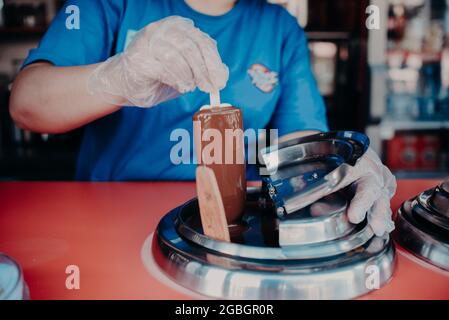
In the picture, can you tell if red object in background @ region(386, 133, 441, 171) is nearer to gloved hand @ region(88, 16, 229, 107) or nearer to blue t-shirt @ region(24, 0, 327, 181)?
blue t-shirt @ region(24, 0, 327, 181)

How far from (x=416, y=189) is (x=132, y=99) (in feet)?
2.76

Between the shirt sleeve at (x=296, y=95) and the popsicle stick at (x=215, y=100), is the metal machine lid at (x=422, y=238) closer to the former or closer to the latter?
the popsicle stick at (x=215, y=100)

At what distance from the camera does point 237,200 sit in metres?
0.86

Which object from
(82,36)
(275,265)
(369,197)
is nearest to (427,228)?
(369,197)

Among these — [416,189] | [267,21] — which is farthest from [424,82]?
[416,189]

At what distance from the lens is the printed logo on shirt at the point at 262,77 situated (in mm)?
1576

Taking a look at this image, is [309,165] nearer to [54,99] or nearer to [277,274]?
[277,274]

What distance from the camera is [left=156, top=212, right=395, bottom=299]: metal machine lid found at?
2.13 ft

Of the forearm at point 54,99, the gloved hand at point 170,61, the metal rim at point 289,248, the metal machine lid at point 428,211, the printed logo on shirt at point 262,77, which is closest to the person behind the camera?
the metal rim at point 289,248

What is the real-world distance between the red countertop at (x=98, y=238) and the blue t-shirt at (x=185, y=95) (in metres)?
0.18

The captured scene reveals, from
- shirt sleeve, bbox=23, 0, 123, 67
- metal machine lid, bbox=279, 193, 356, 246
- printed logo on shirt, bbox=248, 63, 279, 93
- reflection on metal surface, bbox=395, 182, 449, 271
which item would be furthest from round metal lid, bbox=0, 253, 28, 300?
printed logo on shirt, bbox=248, 63, 279, 93

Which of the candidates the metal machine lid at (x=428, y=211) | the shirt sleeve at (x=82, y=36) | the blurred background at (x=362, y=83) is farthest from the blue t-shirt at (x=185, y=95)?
the blurred background at (x=362, y=83)

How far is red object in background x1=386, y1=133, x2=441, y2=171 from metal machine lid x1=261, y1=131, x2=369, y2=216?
2.77m

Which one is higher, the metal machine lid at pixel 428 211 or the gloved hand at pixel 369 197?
the gloved hand at pixel 369 197
